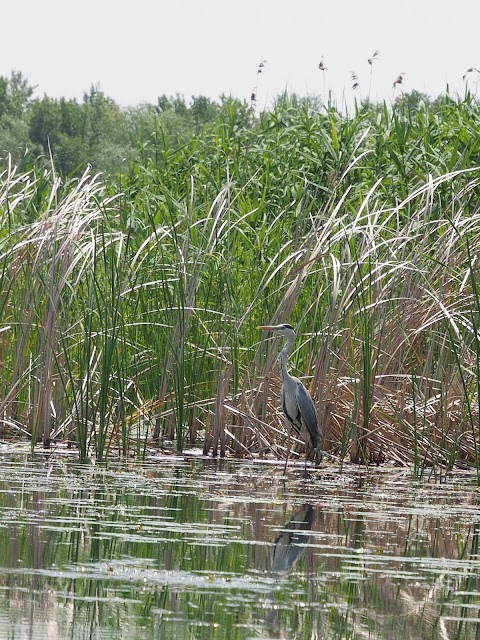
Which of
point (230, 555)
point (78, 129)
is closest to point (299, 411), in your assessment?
point (230, 555)

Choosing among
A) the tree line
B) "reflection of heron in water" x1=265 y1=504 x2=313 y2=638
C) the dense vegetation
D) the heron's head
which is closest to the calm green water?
"reflection of heron in water" x1=265 y1=504 x2=313 y2=638

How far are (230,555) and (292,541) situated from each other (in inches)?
18.4

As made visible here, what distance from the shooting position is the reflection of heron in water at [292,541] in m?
4.89

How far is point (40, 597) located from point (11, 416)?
529 centimetres

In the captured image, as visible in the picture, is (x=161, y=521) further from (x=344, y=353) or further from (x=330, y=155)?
(x=330, y=155)

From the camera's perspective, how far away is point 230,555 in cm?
495

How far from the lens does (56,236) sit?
839cm

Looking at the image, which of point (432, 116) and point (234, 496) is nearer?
point (234, 496)

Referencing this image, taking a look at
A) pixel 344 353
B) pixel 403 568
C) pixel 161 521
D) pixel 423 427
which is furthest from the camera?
pixel 344 353

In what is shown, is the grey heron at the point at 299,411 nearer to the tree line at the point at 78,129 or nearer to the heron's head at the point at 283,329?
the heron's head at the point at 283,329

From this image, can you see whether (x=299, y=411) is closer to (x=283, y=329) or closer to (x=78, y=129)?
(x=283, y=329)

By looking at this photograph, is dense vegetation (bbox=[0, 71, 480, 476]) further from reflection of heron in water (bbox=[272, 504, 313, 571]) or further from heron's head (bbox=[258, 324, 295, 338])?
reflection of heron in water (bbox=[272, 504, 313, 571])

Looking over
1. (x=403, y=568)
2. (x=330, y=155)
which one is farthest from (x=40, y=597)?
(x=330, y=155)

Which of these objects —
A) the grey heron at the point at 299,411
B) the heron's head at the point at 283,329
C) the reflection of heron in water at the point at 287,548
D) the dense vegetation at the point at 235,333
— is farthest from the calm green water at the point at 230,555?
the heron's head at the point at 283,329
